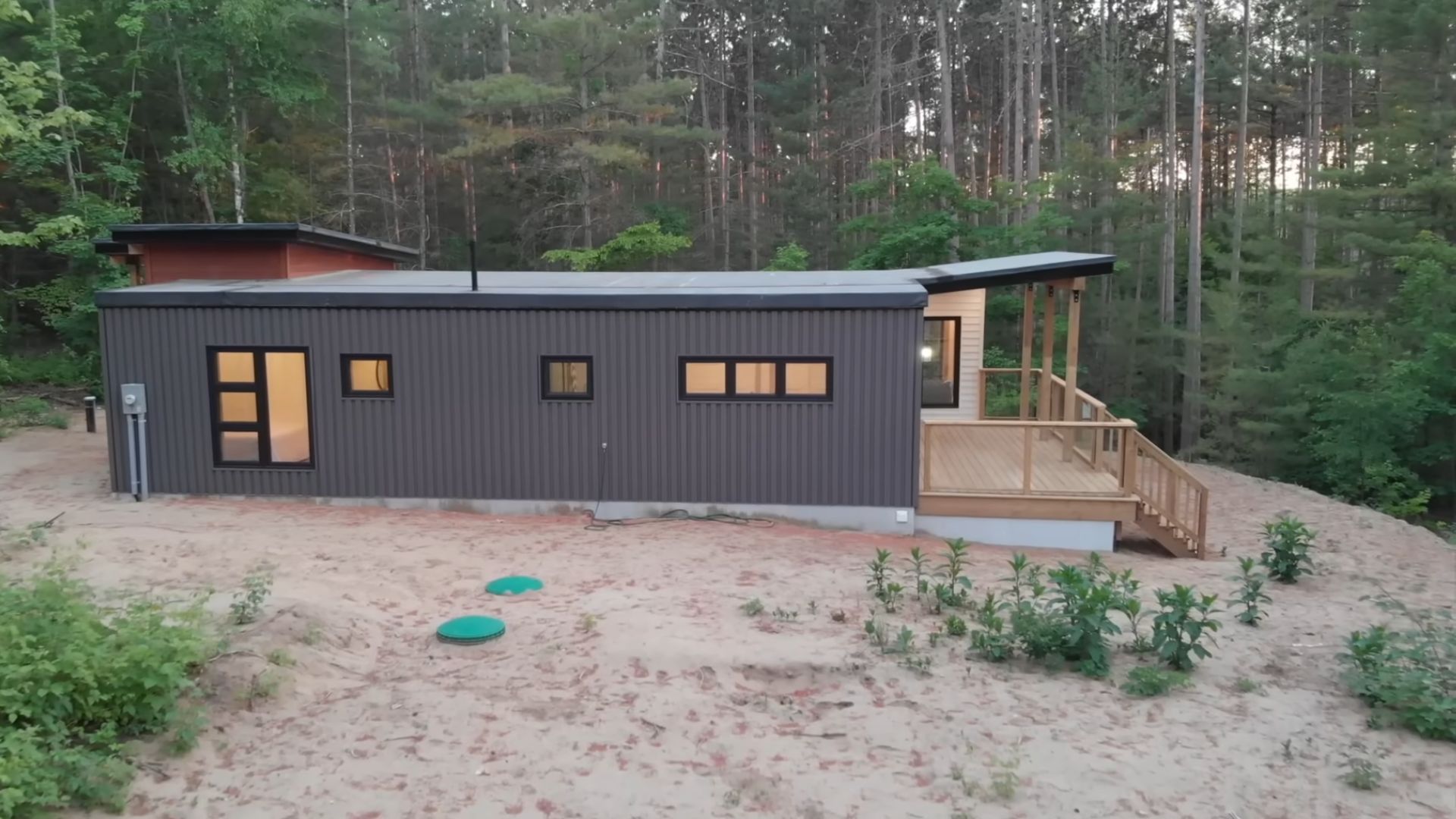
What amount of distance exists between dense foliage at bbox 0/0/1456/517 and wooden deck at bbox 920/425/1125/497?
7.96 meters

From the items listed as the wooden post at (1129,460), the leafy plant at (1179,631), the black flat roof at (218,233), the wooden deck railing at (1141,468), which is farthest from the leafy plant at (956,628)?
the black flat roof at (218,233)

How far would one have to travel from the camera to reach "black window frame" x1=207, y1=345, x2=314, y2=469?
1009cm

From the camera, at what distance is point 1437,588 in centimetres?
913

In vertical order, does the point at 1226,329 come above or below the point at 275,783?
above

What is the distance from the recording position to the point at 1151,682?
544cm

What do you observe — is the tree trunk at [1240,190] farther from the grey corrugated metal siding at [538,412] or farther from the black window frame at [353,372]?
the black window frame at [353,372]

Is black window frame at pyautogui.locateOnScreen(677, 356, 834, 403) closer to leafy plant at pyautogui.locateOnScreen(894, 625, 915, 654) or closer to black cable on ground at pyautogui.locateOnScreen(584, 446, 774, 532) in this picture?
black cable on ground at pyautogui.locateOnScreen(584, 446, 774, 532)

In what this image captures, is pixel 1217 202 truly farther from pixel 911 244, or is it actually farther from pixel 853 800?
pixel 853 800

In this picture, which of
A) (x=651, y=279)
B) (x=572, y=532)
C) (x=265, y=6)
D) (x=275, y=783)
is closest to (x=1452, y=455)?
(x=651, y=279)

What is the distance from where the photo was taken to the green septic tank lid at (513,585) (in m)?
7.19

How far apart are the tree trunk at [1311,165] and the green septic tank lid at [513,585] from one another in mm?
19070

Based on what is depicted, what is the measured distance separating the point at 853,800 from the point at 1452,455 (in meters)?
17.1

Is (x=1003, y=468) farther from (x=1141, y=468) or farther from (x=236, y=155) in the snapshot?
(x=236, y=155)

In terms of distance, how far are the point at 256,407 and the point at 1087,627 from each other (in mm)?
8937
